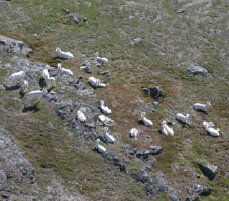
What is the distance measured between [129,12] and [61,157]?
100.0 feet

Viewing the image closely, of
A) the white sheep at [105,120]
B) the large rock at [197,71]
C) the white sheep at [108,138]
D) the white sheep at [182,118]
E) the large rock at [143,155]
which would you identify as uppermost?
the white sheep at [108,138]

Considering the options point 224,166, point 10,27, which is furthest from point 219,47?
point 10,27

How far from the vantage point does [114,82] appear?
43844 millimetres

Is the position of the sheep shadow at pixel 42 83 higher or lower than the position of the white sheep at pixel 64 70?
higher

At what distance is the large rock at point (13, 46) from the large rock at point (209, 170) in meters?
20.6

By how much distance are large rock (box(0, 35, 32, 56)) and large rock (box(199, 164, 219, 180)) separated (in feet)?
67.7

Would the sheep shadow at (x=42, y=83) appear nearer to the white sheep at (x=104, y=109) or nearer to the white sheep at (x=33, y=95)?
the white sheep at (x=33, y=95)

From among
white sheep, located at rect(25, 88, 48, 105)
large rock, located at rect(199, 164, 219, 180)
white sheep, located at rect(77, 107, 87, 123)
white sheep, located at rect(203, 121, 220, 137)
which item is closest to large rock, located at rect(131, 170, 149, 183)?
large rock, located at rect(199, 164, 219, 180)

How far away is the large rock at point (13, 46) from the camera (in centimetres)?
4294

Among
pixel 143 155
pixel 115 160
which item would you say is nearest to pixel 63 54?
pixel 143 155

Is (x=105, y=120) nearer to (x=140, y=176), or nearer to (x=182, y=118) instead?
(x=140, y=176)

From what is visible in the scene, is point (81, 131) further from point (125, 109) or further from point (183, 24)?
point (183, 24)

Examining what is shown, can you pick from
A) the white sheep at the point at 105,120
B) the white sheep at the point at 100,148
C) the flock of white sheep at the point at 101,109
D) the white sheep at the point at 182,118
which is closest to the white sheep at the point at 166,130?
the flock of white sheep at the point at 101,109

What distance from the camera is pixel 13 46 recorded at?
43688 millimetres
